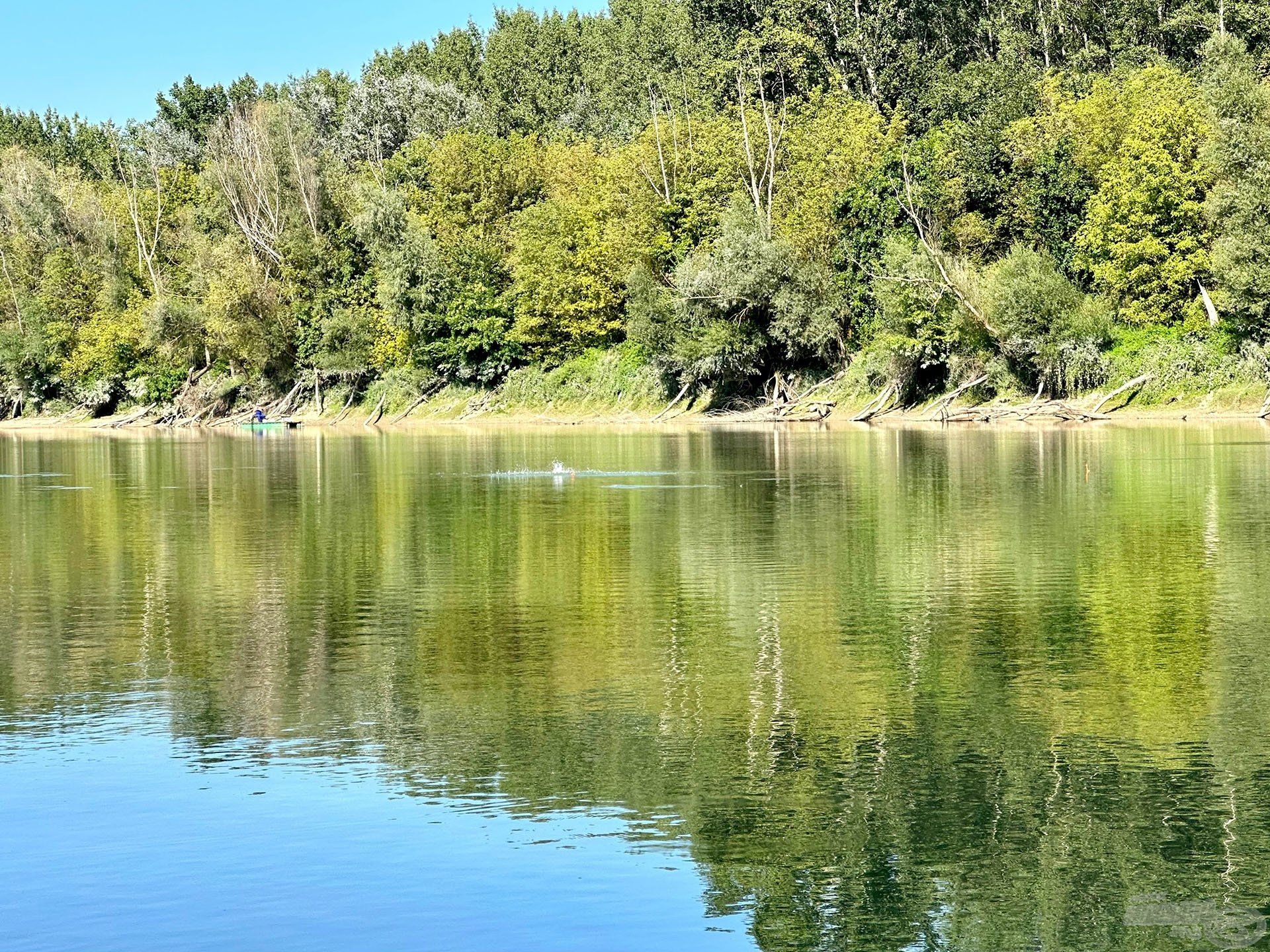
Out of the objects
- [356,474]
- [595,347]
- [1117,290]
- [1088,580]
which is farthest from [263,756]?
[595,347]

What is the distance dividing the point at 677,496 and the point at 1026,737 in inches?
1194

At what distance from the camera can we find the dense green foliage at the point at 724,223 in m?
92.4

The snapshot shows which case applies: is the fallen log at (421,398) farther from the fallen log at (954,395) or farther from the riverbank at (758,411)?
the fallen log at (954,395)

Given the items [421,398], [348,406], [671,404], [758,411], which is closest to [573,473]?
[758,411]

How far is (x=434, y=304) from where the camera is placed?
12562cm

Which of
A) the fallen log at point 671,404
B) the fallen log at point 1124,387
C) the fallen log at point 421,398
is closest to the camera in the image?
the fallen log at point 1124,387

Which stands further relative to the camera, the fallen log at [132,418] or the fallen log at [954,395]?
the fallen log at [132,418]

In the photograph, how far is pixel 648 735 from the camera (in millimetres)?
18203

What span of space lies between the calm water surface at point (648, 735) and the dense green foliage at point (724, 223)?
55.1 meters

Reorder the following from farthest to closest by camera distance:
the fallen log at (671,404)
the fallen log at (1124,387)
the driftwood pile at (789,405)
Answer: the fallen log at (671,404) < the driftwood pile at (789,405) < the fallen log at (1124,387)

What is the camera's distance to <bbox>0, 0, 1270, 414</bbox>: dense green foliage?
92.4 metres

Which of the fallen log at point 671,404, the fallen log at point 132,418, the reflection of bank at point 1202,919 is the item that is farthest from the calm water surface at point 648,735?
the fallen log at point 132,418

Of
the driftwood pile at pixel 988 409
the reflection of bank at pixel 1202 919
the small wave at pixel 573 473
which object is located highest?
the driftwood pile at pixel 988 409

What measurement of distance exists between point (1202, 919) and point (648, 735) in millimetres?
7095
